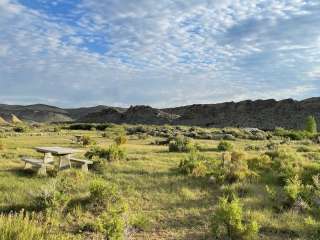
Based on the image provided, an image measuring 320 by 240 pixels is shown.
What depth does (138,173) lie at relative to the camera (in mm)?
14805

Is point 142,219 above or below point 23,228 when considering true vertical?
below

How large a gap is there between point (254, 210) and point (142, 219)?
3009 millimetres

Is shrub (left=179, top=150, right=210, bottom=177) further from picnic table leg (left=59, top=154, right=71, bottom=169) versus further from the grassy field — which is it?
picnic table leg (left=59, top=154, right=71, bottom=169)

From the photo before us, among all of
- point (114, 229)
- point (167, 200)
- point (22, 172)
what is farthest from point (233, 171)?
point (22, 172)

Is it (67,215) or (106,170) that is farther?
(106,170)

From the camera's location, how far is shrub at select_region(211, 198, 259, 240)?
9609mm

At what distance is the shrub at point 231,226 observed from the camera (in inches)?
378

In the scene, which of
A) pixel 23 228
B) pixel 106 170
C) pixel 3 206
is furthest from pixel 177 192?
pixel 23 228

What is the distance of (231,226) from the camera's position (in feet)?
31.8

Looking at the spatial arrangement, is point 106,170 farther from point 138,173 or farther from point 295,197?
point 295,197

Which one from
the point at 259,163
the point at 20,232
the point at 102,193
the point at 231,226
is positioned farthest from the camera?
the point at 259,163

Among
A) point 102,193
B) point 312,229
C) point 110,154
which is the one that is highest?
point 110,154

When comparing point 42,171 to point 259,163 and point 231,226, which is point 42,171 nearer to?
point 231,226

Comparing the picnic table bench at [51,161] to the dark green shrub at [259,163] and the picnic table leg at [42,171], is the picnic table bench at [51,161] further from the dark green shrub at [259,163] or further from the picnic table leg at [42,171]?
the dark green shrub at [259,163]
